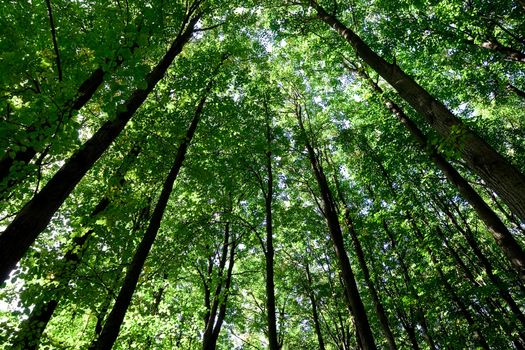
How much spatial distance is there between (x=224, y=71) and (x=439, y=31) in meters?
7.53

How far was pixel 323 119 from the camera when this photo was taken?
1692 centimetres

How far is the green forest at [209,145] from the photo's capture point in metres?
4.45

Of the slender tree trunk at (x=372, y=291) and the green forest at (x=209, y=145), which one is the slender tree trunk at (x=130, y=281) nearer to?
the green forest at (x=209, y=145)

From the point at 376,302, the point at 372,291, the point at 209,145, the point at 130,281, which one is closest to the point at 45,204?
the point at 130,281

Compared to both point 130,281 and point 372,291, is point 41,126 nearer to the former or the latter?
point 130,281

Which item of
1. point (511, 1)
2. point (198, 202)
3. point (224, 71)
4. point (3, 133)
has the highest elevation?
point (511, 1)

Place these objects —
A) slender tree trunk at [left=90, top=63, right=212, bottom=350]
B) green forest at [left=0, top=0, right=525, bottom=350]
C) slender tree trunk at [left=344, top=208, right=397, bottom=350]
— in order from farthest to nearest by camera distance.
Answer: slender tree trunk at [left=344, top=208, right=397, bottom=350]
slender tree trunk at [left=90, top=63, right=212, bottom=350]
green forest at [left=0, top=0, right=525, bottom=350]

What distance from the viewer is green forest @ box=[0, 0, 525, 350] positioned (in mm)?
4453

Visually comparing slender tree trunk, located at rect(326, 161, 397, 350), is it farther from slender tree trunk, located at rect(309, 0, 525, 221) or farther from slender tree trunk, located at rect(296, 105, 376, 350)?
slender tree trunk, located at rect(309, 0, 525, 221)

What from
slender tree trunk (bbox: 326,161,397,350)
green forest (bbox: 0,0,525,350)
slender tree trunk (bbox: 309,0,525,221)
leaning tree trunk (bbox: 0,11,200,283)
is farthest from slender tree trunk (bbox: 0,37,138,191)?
slender tree trunk (bbox: 326,161,397,350)

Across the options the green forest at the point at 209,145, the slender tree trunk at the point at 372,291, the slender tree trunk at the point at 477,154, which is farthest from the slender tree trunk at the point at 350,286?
the slender tree trunk at the point at 477,154

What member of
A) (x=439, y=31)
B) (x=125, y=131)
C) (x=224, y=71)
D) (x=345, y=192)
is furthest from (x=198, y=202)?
(x=345, y=192)

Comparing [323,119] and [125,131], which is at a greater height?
[323,119]

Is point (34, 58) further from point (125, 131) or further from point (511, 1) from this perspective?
point (511, 1)
